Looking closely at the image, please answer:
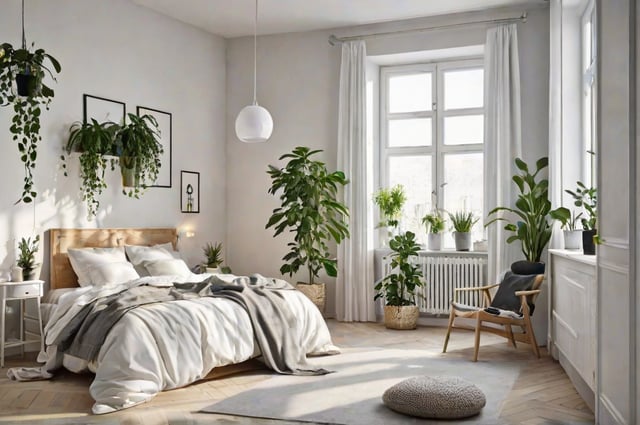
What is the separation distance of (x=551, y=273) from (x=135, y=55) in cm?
451

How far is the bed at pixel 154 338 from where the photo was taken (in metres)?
4.18

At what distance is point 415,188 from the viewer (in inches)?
305

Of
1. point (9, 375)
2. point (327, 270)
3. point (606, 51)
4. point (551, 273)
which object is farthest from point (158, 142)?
point (606, 51)

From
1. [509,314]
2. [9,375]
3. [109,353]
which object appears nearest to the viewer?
[109,353]

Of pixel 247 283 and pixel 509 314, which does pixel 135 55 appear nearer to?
pixel 247 283

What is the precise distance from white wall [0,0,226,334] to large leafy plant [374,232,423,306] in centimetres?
226

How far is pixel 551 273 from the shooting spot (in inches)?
227

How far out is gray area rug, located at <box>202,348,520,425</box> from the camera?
13.0 ft

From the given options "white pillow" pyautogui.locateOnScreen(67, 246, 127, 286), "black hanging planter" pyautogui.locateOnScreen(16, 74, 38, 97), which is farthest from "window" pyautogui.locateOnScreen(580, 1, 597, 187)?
"black hanging planter" pyautogui.locateOnScreen(16, 74, 38, 97)

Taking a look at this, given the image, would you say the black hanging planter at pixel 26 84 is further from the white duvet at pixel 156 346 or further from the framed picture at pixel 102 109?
the white duvet at pixel 156 346

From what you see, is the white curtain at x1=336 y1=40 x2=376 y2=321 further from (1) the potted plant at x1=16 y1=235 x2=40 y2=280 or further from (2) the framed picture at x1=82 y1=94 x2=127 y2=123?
(1) the potted plant at x1=16 y1=235 x2=40 y2=280

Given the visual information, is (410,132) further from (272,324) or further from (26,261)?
(26,261)

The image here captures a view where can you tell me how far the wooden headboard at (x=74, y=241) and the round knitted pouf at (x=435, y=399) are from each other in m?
3.20

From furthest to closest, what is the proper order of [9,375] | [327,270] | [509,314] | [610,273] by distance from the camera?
[327,270], [509,314], [9,375], [610,273]
